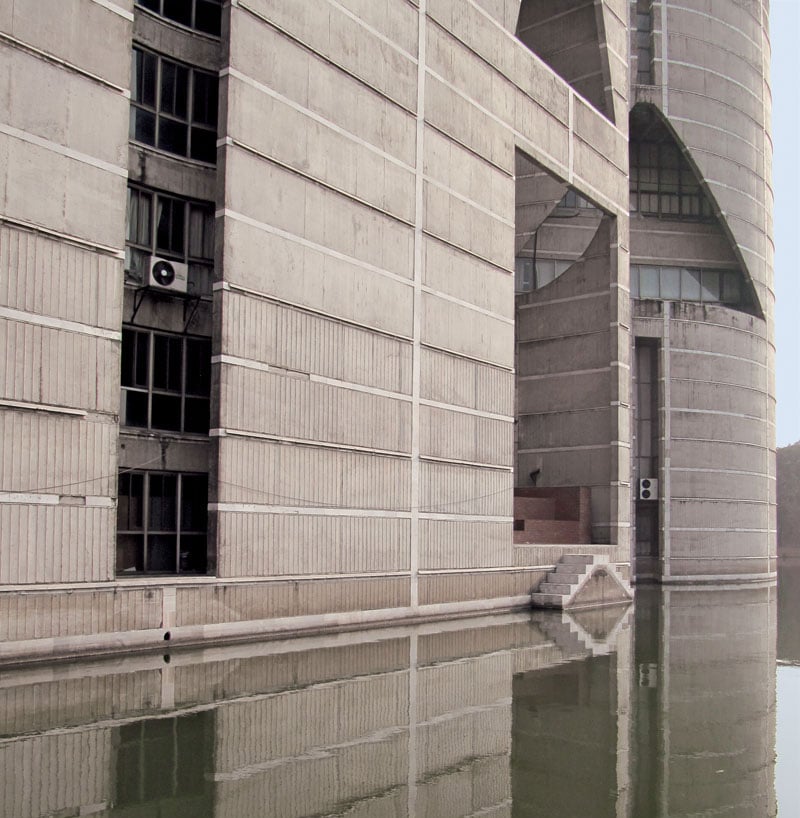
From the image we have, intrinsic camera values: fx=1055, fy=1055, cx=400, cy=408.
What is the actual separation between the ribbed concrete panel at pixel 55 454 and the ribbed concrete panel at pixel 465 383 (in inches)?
434

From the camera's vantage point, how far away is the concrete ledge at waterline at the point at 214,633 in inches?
730

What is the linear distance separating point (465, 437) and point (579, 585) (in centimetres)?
719

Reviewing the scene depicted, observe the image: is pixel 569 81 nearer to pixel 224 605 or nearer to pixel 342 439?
pixel 342 439

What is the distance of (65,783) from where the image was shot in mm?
10109

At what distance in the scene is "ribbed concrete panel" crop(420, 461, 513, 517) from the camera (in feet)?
96.2

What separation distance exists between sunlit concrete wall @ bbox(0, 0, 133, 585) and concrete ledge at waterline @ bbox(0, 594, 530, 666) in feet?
3.85

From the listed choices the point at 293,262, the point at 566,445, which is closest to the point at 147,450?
the point at 293,262

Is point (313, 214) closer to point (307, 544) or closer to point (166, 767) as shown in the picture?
point (307, 544)

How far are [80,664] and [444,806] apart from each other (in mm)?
10644

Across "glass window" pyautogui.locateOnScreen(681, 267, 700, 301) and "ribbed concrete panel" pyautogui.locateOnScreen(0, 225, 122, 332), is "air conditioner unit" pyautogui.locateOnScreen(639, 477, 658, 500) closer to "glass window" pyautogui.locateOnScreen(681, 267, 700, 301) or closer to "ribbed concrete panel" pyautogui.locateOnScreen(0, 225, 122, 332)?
"glass window" pyautogui.locateOnScreen(681, 267, 700, 301)


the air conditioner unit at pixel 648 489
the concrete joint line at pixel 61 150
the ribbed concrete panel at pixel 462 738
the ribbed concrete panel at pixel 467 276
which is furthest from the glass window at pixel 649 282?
the ribbed concrete panel at pixel 462 738

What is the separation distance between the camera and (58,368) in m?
19.5

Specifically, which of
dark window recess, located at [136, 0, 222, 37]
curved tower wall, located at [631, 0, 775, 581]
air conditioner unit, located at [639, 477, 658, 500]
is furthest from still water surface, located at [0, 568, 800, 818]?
curved tower wall, located at [631, 0, 775, 581]

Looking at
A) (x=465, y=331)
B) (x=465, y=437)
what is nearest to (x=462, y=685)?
(x=465, y=437)
